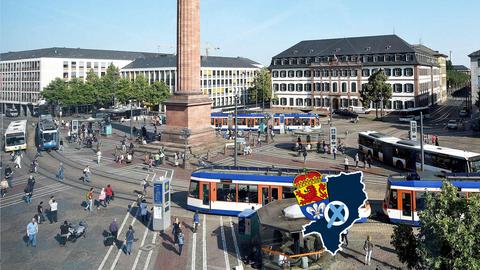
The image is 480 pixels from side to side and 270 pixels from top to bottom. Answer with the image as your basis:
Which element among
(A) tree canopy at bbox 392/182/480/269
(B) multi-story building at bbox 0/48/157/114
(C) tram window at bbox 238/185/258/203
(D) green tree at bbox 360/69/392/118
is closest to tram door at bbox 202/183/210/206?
(C) tram window at bbox 238/185/258/203

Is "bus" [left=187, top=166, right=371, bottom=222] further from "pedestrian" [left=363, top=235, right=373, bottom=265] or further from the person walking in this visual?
the person walking

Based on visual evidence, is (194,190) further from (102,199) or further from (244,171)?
(102,199)

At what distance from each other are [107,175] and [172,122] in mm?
13701

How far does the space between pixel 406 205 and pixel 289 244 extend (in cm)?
1023

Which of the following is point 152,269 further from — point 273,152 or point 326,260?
point 273,152

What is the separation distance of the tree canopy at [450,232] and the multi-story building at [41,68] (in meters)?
125

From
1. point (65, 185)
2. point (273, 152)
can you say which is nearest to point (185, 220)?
point (65, 185)

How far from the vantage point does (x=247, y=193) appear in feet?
88.6

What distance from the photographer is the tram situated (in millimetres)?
68062

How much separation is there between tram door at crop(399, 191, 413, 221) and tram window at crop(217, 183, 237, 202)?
9.93 meters

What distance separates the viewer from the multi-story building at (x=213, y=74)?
386ft

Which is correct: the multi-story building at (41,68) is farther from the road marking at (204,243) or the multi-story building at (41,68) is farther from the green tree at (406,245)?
the green tree at (406,245)

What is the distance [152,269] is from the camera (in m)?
20.1

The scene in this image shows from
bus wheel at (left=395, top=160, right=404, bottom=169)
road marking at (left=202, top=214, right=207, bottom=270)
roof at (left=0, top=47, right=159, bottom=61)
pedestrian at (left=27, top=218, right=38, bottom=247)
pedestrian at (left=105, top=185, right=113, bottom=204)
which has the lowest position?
road marking at (left=202, top=214, right=207, bottom=270)
